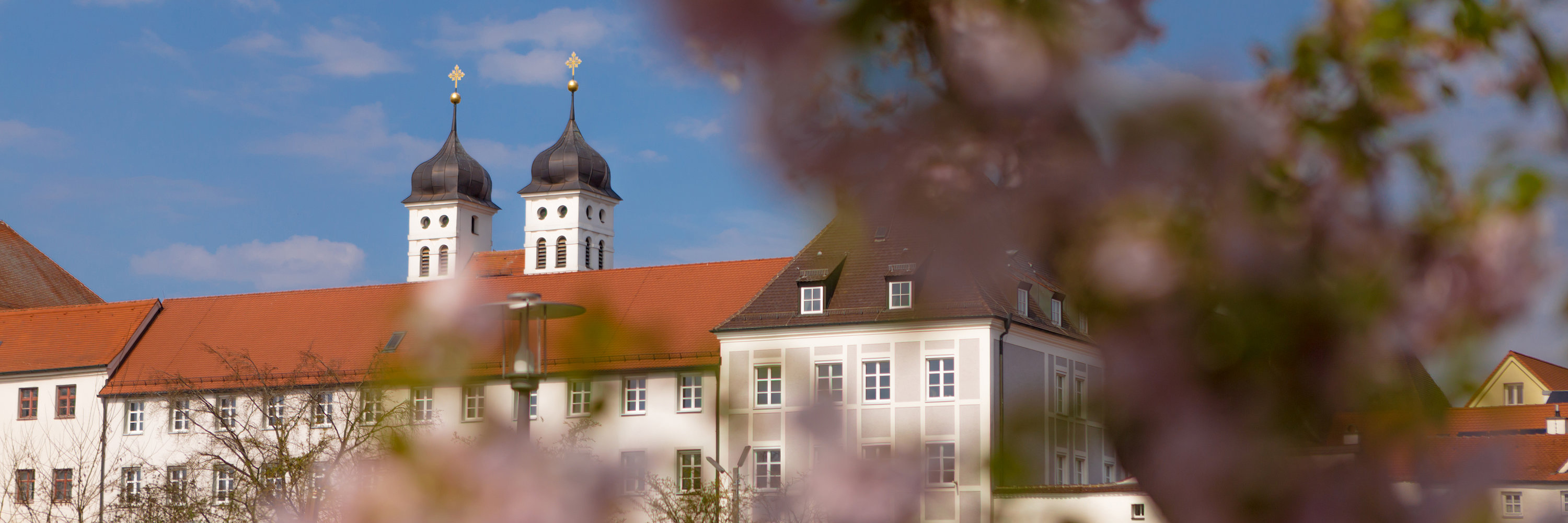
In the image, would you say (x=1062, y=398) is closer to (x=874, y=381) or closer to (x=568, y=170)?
(x=874, y=381)

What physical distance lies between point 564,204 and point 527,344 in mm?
105040

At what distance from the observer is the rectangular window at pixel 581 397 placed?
60.1 inches

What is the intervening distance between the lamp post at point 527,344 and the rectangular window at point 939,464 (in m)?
0.34

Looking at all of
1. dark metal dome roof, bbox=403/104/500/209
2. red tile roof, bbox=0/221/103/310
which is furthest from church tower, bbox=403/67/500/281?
red tile roof, bbox=0/221/103/310

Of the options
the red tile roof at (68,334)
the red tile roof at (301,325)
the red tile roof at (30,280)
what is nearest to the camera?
the red tile roof at (301,325)

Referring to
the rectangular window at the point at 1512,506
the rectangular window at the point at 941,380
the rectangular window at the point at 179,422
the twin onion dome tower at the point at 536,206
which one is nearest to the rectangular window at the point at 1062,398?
the rectangular window at the point at 1512,506

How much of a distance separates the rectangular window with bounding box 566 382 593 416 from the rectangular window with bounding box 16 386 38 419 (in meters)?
51.4

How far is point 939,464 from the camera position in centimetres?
149

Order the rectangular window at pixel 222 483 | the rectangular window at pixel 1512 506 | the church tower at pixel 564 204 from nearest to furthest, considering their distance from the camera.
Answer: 1. the rectangular window at pixel 1512 506
2. the rectangular window at pixel 222 483
3. the church tower at pixel 564 204

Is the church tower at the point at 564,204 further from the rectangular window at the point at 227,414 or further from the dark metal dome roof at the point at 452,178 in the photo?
the rectangular window at the point at 227,414

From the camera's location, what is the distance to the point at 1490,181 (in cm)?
135

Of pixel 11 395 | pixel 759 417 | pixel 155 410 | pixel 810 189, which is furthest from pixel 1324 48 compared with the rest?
pixel 11 395

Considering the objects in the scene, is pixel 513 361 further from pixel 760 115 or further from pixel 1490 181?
pixel 1490 181

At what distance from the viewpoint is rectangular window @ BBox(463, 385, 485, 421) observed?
1317mm
